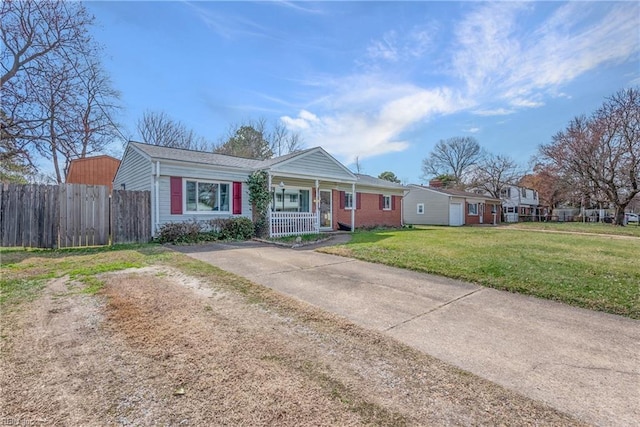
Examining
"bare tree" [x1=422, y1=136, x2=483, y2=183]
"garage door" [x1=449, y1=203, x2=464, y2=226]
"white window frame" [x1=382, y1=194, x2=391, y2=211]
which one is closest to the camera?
"white window frame" [x1=382, y1=194, x2=391, y2=211]

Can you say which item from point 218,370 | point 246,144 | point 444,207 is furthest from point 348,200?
point 246,144

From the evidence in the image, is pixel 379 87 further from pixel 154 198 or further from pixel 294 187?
pixel 154 198

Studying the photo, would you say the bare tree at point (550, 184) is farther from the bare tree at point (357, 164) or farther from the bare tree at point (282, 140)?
the bare tree at point (282, 140)

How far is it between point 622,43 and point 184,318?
1408 cm

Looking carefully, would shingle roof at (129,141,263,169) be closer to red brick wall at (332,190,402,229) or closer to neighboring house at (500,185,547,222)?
red brick wall at (332,190,402,229)

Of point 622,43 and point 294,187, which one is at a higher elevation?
point 622,43

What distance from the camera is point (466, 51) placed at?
9352 mm

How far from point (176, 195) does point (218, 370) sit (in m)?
9.67

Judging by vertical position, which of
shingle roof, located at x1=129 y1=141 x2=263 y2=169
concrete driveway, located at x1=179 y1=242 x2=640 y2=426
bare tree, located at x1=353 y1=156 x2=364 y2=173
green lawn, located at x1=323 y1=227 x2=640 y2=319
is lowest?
concrete driveway, located at x1=179 y1=242 x2=640 y2=426

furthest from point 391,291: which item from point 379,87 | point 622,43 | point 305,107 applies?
point 305,107

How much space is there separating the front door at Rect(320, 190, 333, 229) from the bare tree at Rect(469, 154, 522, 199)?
30207 mm

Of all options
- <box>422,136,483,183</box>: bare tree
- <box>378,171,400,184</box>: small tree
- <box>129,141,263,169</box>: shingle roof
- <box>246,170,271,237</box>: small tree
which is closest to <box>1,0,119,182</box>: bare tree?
<box>129,141,263,169</box>: shingle roof

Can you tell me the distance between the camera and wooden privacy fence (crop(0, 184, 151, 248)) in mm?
8172

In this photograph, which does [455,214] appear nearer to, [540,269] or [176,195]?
[540,269]
